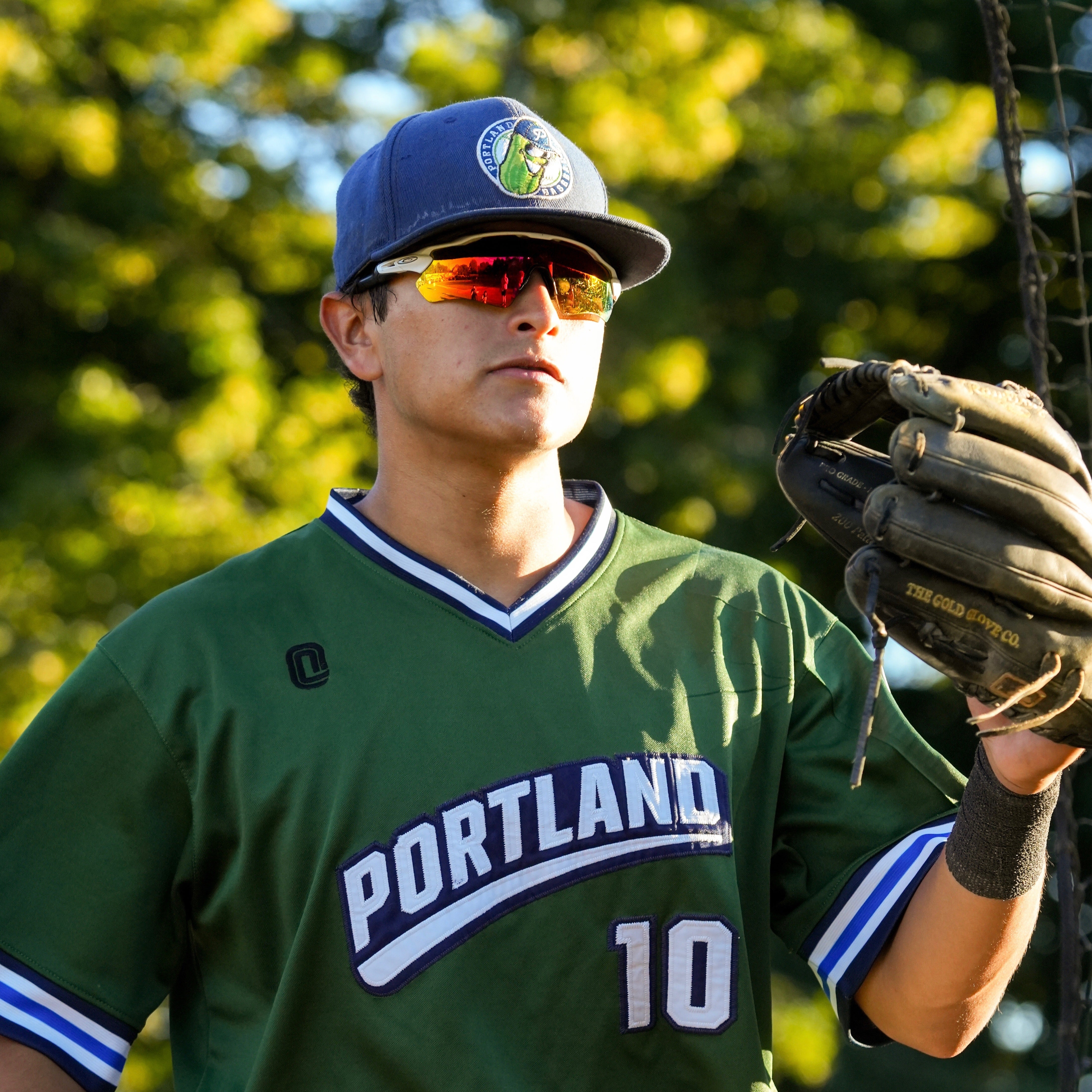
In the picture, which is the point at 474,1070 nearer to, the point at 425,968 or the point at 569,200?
the point at 425,968

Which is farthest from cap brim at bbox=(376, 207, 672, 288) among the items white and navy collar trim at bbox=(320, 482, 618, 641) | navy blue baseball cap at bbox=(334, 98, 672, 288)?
white and navy collar trim at bbox=(320, 482, 618, 641)

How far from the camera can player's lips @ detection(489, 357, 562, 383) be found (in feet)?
7.19

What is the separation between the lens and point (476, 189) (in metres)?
2.22

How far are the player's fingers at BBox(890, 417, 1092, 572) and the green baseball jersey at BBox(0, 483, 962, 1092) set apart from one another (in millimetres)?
570

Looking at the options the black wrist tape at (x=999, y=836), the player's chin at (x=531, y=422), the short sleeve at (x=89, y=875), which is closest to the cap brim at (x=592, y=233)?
the player's chin at (x=531, y=422)

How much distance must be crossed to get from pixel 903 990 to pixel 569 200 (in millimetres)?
1342

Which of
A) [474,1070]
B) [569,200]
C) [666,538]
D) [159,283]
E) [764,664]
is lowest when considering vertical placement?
[474,1070]

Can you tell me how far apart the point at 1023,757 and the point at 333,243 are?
674cm

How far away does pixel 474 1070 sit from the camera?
1906 millimetres

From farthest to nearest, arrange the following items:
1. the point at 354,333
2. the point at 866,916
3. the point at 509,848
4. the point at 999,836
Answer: the point at 354,333
the point at 866,916
the point at 509,848
the point at 999,836

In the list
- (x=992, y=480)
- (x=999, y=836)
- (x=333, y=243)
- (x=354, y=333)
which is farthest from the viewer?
(x=333, y=243)

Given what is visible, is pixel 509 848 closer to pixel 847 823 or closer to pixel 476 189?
pixel 847 823

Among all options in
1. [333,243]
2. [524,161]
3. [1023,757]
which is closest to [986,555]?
[1023,757]

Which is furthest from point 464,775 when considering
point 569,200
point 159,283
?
point 159,283
